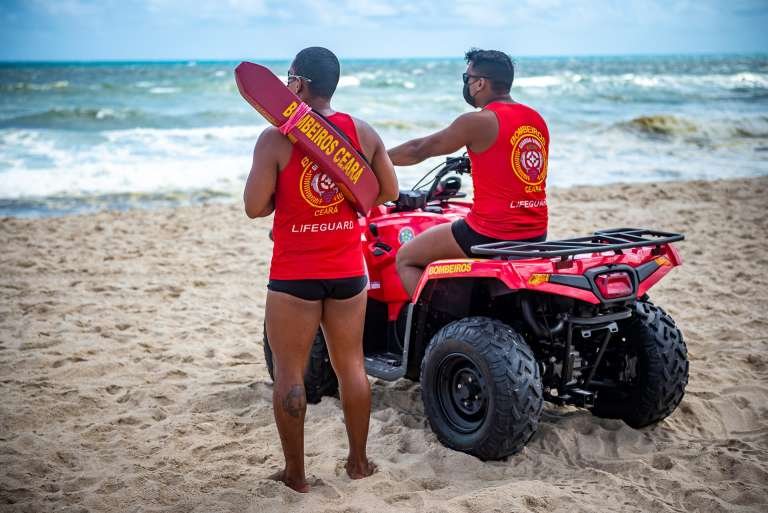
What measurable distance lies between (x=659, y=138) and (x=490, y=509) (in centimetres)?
1830

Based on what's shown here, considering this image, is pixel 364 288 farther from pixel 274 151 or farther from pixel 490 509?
pixel 490 509

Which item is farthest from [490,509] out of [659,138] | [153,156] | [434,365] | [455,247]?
[659,138]

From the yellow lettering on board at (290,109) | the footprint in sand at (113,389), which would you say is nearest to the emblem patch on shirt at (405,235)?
the yellow lettering on board at (290,109)

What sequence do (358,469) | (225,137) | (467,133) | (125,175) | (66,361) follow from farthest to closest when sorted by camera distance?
(225,137) < (125,175) < (66,361) < (467,133) < (358,469)

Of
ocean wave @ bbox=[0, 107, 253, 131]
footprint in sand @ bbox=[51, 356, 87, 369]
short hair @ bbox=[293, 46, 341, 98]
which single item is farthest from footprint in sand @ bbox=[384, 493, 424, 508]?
ocean wave @ bbox=[0, 107, 253, 131]

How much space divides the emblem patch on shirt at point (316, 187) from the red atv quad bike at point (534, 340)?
80 centimetres

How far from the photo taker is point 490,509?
3.25m

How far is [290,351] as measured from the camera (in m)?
3.42

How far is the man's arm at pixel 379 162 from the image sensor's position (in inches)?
133

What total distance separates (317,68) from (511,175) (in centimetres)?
125

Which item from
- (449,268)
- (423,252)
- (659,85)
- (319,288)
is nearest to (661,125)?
(423,252)

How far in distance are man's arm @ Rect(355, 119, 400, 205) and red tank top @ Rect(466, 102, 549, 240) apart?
0.70m

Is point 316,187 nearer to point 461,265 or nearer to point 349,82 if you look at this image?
point 461,265

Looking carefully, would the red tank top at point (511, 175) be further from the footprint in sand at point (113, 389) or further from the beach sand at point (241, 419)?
the footprint in sand at point (113, 389)
